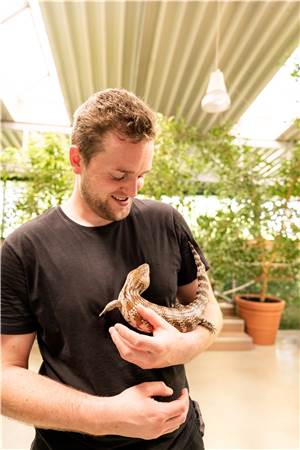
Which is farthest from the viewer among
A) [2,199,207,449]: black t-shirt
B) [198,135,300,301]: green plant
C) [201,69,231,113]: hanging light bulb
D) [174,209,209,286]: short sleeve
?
[198,135,300,301]: green plant

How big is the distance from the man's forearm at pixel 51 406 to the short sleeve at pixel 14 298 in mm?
154

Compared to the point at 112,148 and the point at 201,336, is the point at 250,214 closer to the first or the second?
the point at 201,336

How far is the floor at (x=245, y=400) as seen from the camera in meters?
2.60

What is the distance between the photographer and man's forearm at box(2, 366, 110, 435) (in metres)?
0.88

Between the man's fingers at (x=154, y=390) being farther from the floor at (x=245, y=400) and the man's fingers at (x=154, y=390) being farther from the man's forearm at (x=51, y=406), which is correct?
the floor at (x=245, y=400)

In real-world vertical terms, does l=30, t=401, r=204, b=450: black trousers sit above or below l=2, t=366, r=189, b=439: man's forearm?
below

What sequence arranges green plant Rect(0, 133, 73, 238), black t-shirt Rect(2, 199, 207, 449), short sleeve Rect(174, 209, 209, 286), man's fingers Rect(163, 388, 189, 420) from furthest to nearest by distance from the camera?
green plant Rect(0, 133, 73, 238)
short sleeve Rect(174, 209, 209, 286)
black t-shirt Rect(2, 199, 207, 449)
man's fingers Rect(163, 388, 189, 420)

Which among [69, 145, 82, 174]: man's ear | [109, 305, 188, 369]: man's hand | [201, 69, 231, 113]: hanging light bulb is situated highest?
[201, 69, 231, 113]: hanging light bulb

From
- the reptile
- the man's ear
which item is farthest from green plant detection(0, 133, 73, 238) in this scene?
the reptile

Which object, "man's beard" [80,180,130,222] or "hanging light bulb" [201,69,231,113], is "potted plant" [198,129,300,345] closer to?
"hanging light bulb" [201,69,231,113]

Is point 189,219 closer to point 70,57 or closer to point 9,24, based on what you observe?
point 70,57

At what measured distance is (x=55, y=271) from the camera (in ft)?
3.45

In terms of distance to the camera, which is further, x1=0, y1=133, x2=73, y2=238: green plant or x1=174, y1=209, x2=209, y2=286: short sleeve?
x1=0, y1=133, x2=73, y2=238: green plant

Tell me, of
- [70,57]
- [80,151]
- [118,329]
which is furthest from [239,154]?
[118,329]
